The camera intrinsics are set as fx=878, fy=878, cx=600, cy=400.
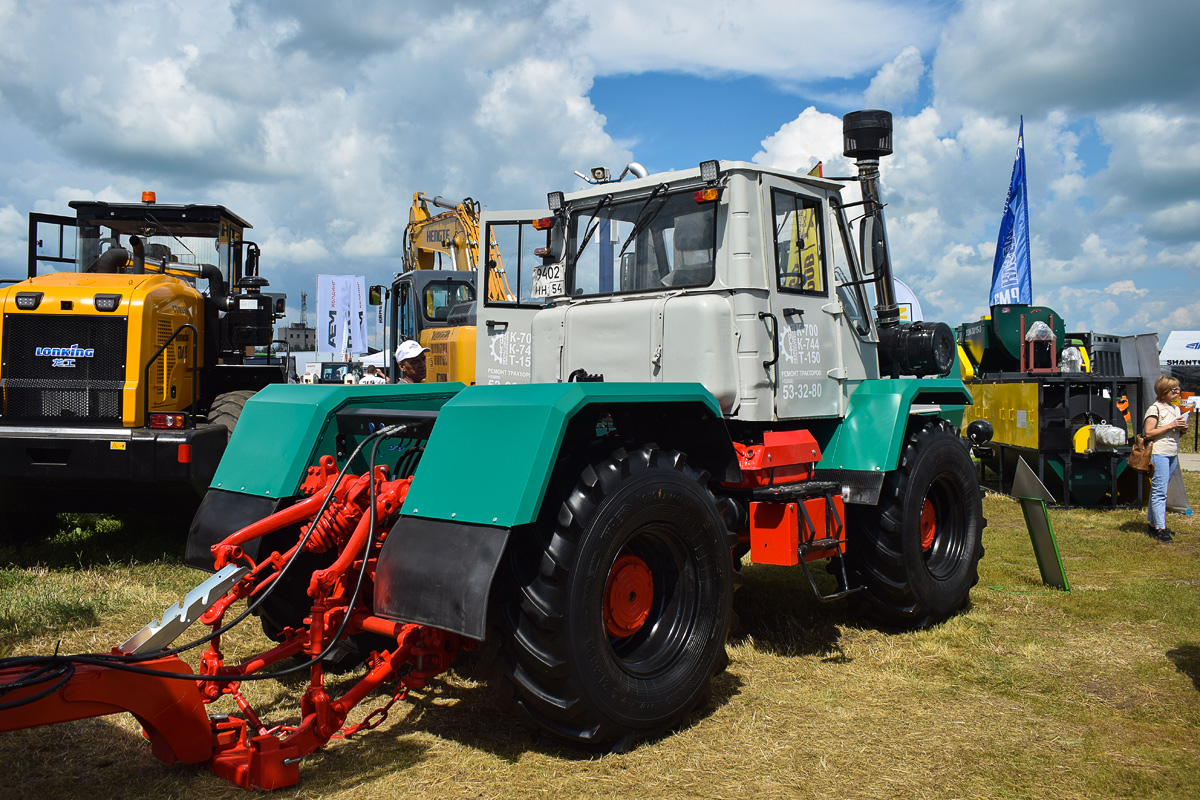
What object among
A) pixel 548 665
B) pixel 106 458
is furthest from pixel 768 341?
pixel 106 458

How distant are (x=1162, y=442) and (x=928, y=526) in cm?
452

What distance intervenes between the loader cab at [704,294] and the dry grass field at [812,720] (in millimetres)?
1416

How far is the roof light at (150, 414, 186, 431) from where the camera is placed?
21.1 ft

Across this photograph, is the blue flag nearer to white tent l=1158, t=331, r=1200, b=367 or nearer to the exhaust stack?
the exhaust stack

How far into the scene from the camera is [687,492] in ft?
12.4

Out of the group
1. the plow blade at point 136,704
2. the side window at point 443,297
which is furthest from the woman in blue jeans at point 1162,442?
the side window at point 443,297

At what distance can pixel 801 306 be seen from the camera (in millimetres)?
4812

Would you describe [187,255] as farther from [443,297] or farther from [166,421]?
[443,297]

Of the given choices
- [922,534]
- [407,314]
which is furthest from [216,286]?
[922,534]

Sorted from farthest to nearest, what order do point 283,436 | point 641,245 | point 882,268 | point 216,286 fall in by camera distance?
point 216,286
point 882,268
point 641,245
point 283,436

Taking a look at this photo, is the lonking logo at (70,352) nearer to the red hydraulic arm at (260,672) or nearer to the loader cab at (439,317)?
the red hydraulic arm at (260,672)

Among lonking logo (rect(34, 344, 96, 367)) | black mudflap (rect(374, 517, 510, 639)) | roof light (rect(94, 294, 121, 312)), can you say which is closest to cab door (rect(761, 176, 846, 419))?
black mudflap (rect(374, 517, 510, 639))

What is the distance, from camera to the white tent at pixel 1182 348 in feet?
109

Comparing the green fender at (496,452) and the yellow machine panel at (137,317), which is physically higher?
the yellow machine panel at (137,317)
